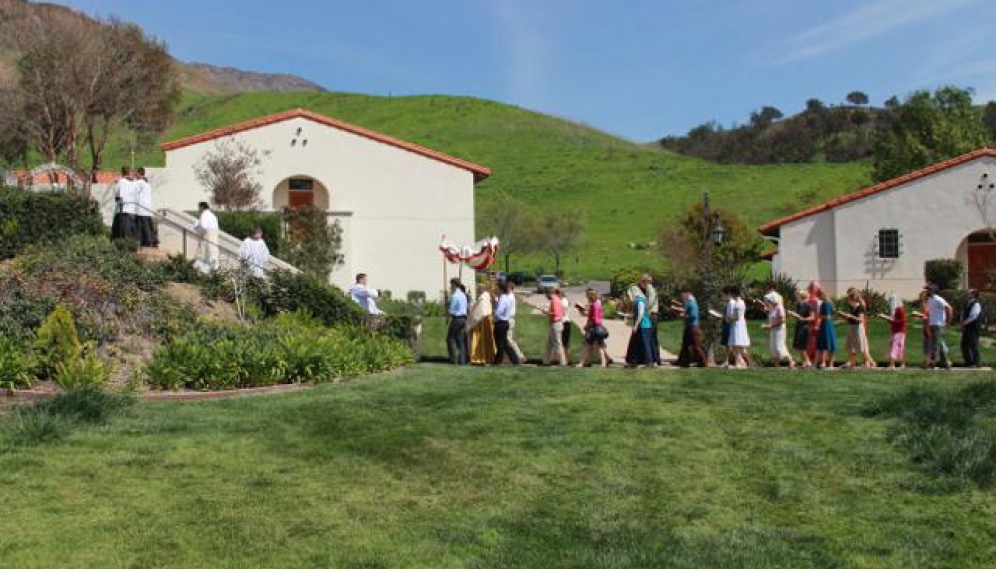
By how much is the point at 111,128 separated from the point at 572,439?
31.6 m

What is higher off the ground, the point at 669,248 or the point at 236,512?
the point at 669,248

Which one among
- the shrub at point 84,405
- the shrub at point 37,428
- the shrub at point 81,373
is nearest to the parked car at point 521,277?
the shrub at point 81,373

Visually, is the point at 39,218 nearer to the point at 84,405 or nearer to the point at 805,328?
the point at 84,405

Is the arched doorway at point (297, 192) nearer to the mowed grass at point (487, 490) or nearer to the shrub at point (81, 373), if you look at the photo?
the shrub at point (81, 373)

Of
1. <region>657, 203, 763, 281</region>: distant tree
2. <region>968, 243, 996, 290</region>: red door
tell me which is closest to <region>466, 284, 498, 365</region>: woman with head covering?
<region>968, 243, 996, 290</region>: red door

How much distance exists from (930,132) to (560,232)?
25.6m

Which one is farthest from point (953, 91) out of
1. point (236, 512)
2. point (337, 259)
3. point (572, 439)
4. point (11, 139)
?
point (236, 512)

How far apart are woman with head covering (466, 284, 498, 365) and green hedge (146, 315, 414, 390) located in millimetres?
1723

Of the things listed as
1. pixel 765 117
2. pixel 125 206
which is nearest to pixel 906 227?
pixel 125 206

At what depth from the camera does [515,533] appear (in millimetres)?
6582

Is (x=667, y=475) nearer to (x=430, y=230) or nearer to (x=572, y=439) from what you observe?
(x=572, y=439)

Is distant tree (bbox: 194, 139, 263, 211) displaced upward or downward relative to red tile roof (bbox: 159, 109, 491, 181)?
downward

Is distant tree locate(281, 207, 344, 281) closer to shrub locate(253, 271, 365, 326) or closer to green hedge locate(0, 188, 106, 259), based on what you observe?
green hedge locate(0, 188, 106, 259)

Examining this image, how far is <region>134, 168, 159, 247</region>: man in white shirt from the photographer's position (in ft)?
60.3
